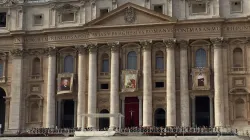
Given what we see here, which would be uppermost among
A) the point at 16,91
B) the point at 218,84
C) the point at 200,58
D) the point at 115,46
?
the point at 115,46

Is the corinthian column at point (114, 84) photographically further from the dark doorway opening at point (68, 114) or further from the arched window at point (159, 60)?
the dark doorway opening at point (68, 114)

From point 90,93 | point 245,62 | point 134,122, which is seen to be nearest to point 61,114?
point 90,93

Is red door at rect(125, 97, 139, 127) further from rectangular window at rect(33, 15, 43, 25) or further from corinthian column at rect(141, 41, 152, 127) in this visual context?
rectangular window at rect(33, 15, 43, 25)

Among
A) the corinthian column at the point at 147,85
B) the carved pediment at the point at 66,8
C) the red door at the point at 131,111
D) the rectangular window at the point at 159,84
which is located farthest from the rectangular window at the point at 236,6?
the carved pediment at the point at 66,8

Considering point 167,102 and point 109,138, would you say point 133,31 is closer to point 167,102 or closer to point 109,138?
point 167,102

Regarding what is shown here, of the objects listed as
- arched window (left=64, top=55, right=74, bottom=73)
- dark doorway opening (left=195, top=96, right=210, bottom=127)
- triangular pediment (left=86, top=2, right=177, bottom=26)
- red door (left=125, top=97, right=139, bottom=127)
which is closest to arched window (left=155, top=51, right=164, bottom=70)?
triangular pediment (left=86, top=2, right=177, bottom=26)

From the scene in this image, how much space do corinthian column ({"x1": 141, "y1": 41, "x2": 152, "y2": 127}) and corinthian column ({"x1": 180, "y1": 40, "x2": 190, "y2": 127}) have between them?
3.52m

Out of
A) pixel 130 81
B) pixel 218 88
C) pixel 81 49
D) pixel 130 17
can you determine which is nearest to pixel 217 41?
pixel 218 88

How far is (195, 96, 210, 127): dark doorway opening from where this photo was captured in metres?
55.4

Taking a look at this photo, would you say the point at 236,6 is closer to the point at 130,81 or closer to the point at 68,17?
the point at 130,81

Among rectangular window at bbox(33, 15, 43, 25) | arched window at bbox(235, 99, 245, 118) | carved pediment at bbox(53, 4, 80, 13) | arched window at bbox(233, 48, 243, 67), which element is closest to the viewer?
arched window at bbox(235, 99, 245, 118)

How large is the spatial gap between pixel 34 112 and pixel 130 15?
16.6m

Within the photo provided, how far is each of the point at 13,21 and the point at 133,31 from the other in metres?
16.0

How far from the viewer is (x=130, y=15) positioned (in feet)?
188
